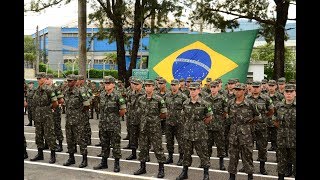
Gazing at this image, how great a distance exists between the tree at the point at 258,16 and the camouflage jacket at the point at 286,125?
26.3 ft

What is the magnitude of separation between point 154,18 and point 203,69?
3.89 metres

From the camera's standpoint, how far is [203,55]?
45.3ft

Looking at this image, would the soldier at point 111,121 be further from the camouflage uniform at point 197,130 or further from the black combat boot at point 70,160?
the camouflage uniform at point 197,130

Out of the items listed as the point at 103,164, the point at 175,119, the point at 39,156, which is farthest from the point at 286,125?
the point at 39,156

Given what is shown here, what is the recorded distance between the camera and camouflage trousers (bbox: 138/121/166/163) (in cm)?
679

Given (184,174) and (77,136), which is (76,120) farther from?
(184,174)

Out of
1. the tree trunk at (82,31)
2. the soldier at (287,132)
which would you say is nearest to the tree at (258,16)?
the tree trunk at (82,31)

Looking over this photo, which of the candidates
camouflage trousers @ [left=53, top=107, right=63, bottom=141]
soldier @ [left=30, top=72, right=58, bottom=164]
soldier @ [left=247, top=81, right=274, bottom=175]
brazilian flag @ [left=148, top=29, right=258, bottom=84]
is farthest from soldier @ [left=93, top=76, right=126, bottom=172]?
brazilian flag @ [left=148, top=29, right=258, bottom=84]

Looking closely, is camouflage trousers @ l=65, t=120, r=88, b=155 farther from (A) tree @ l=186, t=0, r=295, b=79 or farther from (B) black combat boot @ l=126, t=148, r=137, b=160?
(A) tree @ l=186, t=0, r=295, b=79

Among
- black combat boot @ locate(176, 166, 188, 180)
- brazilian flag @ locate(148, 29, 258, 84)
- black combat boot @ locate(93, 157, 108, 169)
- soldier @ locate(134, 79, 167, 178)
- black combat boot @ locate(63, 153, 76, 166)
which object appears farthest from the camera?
brazilian flag @ locate(148, 29, 258, 84)

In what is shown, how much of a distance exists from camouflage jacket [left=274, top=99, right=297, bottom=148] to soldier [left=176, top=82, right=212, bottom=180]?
1.14 m

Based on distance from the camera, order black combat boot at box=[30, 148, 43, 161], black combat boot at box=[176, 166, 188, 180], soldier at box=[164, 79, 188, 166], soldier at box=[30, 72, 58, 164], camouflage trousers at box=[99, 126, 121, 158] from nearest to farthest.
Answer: black combat boot at box=[176, 166, 188, 180] → camouflage trousers at box=[99, 126, 121, 158] → soldier at box=[30, 72, 58, 164] → black combat boot at box=[30, 148, 43, 161] → soldier at box=[164, 79, 188, 166]
